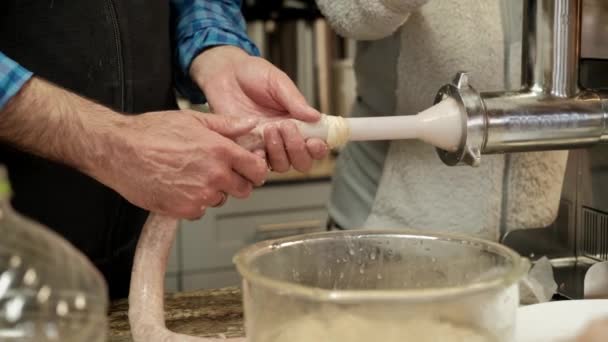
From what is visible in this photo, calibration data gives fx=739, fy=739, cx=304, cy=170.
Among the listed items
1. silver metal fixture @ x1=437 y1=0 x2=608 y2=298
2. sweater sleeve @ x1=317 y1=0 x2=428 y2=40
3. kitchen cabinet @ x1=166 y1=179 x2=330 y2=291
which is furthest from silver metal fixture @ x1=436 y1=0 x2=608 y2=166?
kitchen cabinet @ x1=166 y1=179 x2=330 y2=291

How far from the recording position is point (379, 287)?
447 millimetres

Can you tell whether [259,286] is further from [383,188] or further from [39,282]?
[383,188]

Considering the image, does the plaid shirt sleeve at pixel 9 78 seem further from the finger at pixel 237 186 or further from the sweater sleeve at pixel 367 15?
the sweater sleeve at pixel 367 15

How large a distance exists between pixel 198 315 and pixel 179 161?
15 centimetres

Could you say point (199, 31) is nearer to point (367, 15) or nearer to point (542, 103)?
point (367, 15)

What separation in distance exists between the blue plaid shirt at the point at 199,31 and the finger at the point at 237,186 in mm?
225

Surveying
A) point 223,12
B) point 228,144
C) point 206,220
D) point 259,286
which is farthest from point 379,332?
point 206,220

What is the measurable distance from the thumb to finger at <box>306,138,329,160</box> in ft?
0.16

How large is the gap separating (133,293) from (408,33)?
0.41 meters

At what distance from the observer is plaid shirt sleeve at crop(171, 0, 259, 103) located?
2.66 ft

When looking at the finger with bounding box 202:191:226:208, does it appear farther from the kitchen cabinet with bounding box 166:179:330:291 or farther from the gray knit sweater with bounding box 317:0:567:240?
the kitchen cabinet with bounding box 166:179:330:291

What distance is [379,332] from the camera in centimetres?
34

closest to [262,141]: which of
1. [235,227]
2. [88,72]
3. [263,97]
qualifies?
[263,97]

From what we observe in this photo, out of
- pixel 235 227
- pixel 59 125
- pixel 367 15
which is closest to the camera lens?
pixel 59 125
